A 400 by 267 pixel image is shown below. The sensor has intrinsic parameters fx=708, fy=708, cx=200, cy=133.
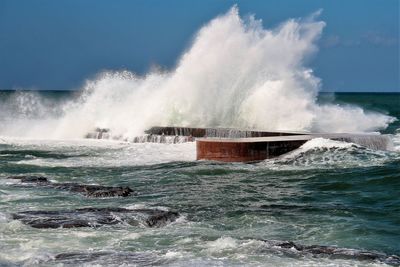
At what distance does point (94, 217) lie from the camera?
29.4ft

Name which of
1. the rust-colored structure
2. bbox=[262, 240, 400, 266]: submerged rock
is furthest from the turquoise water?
the rust-colored structure

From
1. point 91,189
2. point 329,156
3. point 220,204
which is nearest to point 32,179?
point 91,189

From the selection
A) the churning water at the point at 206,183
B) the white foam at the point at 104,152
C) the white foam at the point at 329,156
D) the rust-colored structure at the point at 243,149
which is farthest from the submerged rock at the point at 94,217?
the white foam at the point at 104,152

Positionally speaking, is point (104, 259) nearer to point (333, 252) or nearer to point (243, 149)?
point (333, 252)

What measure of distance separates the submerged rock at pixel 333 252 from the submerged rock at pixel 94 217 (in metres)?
1.91

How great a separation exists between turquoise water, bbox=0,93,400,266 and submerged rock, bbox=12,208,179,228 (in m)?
0.17

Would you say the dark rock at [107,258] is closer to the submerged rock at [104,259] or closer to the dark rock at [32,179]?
the submerged rock at [104,259]

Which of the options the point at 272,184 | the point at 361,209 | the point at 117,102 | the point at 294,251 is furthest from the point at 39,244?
the point at 117,102

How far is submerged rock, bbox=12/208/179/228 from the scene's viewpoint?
8.65 m

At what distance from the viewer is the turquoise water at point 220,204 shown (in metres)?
7.36

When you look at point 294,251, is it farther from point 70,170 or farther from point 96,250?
point 70,170

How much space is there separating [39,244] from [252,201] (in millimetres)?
4004

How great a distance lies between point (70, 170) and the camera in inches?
595

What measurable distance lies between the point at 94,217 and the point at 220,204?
2234mm
